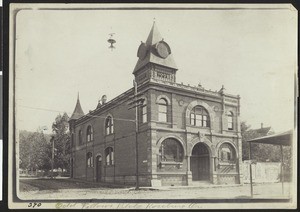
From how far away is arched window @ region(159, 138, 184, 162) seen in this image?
13.0 metres

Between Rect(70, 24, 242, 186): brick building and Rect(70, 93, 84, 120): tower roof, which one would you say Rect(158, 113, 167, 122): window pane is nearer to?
Rect(70, 24, 242, 186): brick building

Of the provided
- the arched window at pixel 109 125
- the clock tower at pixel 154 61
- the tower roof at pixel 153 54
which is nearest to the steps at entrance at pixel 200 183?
the arched window at pixel 109 125

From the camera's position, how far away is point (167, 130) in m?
12.9

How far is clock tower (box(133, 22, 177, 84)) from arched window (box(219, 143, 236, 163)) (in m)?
2.34

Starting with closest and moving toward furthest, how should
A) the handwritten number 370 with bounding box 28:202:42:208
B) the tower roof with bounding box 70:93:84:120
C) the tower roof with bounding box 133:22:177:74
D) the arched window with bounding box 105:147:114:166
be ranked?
the handwritten number 370 with bounding box 28:202:42:208 < the tower roof with bounding box 133:22:177:74 < the tower roof with bounding box 70:93:84:120 < the arched window with bounding box 105:147:114:166

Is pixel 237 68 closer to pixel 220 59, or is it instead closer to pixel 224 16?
pixel 220 59

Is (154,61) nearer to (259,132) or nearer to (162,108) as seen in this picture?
(162,108)

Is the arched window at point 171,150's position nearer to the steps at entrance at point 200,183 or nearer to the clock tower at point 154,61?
the steps at entrance at point 200,183

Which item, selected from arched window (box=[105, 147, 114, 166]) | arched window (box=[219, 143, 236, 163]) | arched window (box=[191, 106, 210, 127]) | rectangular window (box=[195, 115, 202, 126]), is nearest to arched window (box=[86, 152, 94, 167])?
arched window (box=[105, 147, 114, 166])

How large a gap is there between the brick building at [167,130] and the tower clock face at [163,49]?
0.19 ft

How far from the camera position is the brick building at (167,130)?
12414mm

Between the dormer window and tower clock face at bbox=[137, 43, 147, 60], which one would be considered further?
the dormer window

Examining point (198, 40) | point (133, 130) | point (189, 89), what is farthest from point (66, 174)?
point (198, 40)

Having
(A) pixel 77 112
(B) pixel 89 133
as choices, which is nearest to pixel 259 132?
(A) pixel 77 112
